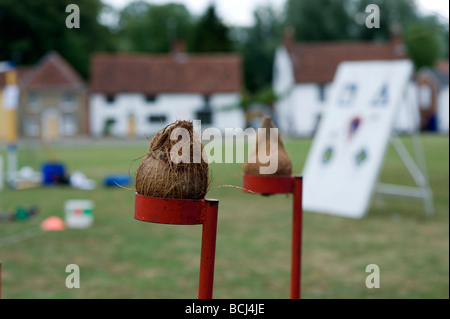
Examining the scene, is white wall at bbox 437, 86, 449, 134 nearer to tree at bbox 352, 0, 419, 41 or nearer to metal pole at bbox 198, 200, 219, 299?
tree at bbox 352, 0, 419, 41

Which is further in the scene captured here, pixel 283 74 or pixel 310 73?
pixel 283 74

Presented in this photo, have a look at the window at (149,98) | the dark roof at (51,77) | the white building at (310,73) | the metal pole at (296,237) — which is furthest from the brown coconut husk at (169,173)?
the dark roof at (51,77)

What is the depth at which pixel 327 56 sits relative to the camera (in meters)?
49.3

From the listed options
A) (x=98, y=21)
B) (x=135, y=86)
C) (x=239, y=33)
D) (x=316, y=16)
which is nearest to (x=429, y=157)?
(x=135, y=86)

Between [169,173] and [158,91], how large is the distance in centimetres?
4713

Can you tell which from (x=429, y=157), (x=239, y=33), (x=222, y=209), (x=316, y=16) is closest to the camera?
(x=222, y=209)

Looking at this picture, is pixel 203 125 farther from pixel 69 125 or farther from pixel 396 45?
pixel 396 45

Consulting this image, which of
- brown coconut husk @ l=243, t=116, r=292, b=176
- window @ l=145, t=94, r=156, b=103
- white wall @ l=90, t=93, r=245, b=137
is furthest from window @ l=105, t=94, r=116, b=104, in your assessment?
brown coconut husk @ l=243, t=116, r=292, b=176

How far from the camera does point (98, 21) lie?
60281 mm

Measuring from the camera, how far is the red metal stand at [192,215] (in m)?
2.34

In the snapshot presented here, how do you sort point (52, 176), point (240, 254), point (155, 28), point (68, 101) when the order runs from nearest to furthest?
point (240, 254)
point (52, 176)
point (68, 101)
point (155, 28)

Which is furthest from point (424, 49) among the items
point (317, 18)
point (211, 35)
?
point (317, 18)
